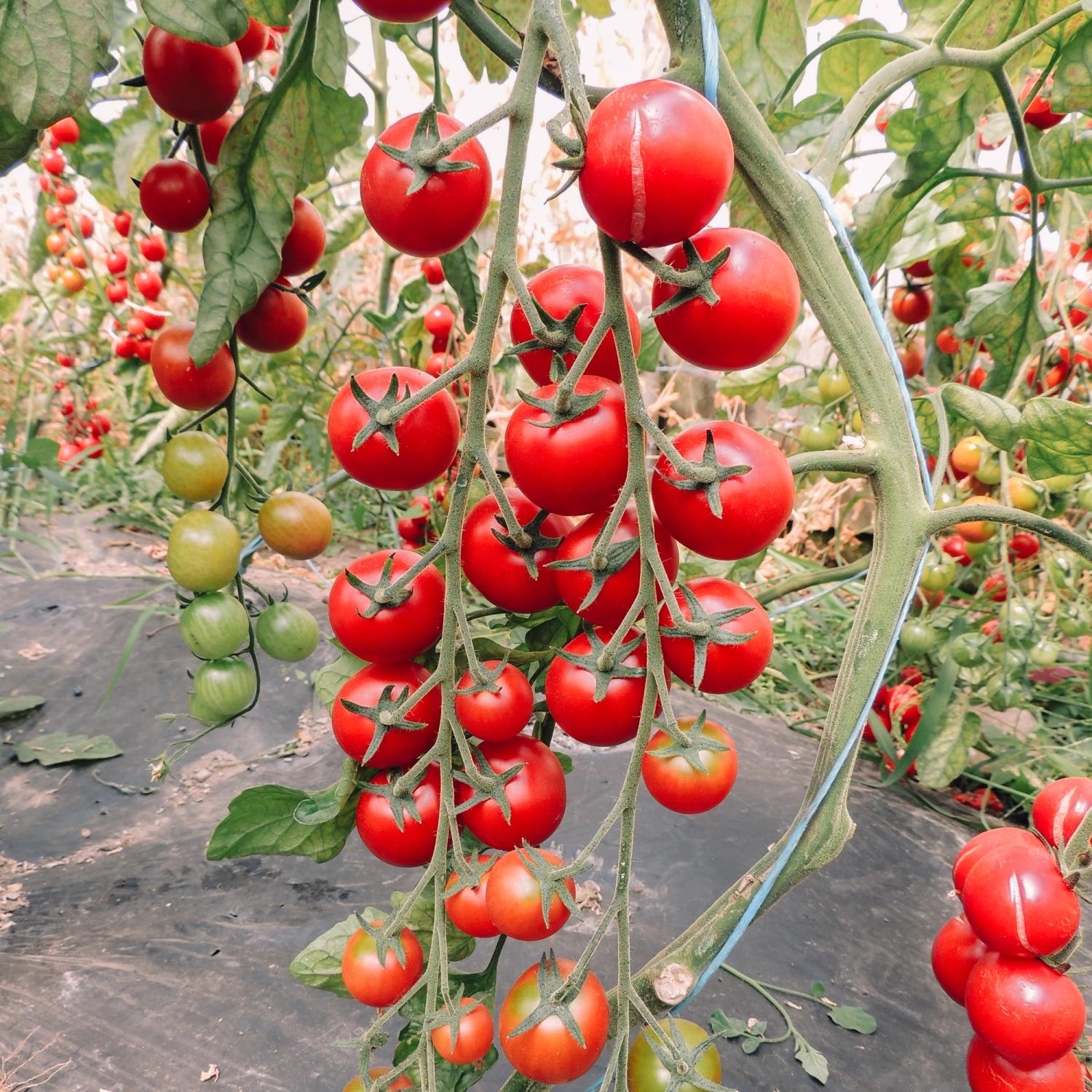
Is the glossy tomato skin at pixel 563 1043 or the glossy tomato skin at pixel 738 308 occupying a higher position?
the glossy tomato skin at pixel 738 308

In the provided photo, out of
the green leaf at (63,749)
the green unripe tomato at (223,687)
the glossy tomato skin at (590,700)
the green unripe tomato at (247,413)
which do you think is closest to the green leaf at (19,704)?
the green leaf at (63,749)

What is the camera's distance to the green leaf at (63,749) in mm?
1079

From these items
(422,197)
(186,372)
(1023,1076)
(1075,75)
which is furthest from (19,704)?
(1075,75)

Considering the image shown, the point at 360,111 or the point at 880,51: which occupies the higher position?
the point at 880,51

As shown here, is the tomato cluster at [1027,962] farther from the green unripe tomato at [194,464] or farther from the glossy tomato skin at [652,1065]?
the green unripe tomato at [194,464]

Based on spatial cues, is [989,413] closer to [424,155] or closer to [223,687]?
[424,155]

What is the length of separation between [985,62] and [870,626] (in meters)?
0.40

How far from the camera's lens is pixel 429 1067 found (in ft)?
1.03

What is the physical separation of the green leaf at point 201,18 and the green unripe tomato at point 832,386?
85 centimetres

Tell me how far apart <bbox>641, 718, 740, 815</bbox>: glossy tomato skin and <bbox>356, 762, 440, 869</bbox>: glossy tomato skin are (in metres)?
0.10

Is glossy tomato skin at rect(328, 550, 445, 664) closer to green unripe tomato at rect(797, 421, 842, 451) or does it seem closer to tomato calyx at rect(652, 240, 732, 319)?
tomato calyx at rect(652, 240, 732, 319)

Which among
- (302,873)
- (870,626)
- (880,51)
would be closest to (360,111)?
(870,626)

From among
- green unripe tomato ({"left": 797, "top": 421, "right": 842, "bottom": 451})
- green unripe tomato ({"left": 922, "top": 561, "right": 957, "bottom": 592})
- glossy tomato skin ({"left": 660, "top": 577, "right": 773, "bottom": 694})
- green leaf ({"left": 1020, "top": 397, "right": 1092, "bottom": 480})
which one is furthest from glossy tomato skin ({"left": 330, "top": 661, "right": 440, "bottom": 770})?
green unripe tomato ({"left": 922, "top": 561, "right": 957, "bottom": 592})

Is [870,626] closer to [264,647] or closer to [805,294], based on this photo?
[805,294]
